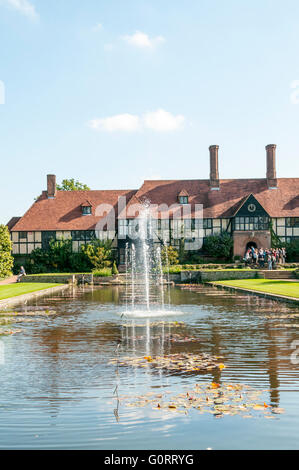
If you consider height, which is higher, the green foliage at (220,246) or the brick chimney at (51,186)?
the brick chimney at (51,186)

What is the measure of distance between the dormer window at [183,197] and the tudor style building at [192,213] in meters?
0.11

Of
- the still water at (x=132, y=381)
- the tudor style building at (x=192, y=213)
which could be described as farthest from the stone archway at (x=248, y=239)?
the still water at (x=132, y=381)

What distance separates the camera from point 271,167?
54906 mm

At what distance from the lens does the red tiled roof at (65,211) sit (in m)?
53.6

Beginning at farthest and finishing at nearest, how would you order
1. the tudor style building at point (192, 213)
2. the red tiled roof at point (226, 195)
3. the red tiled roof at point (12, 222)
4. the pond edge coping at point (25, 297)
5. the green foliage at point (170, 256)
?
the red tiled roof at point (12, 222)
the red tiled roof at point (226, 195)
the tudor style building at point (192, 213)
the green foliage at point (170, 256)
the pond edge coping at point (25, 297)

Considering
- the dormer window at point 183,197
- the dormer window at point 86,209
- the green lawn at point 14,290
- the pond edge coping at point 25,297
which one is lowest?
the pond edge coping at point 25,297

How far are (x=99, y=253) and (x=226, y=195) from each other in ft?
50.2

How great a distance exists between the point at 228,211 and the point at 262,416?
47180mm

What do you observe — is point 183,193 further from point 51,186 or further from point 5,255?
point 5,255

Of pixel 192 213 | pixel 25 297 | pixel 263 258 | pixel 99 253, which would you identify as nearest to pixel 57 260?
pixel 99 253

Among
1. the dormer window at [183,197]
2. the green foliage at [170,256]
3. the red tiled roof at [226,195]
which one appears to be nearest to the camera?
the green foliage at [170,256]

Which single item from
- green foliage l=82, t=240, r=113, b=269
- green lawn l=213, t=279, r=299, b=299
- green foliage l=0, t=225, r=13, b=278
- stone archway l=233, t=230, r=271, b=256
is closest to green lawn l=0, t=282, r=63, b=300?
green foliage l=0, t=225, r=13, b=278

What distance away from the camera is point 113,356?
10648 millimetres

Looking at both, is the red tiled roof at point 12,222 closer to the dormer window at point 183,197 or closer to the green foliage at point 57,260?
the green foliage at point 57,260
